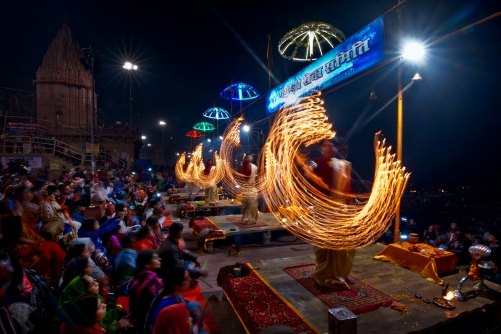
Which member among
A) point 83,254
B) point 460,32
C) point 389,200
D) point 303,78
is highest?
point 303,78

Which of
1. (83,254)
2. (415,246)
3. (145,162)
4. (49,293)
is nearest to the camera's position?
(49,293)

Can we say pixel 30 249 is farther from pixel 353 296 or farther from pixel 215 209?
pixel 215 209

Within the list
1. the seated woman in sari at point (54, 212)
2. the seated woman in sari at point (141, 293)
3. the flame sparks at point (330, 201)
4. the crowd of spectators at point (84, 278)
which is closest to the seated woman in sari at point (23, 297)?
the crowd of spectators at point (84, 278)

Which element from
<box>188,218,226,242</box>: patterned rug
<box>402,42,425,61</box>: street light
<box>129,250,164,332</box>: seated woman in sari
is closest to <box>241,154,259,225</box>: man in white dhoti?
<box>188,218,226,242</box>: patterned rug

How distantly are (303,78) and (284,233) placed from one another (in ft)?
17.5

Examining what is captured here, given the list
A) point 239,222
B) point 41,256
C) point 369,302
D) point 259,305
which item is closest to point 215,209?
point 239,222

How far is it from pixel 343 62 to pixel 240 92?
5742mm

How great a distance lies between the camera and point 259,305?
14.5 ft

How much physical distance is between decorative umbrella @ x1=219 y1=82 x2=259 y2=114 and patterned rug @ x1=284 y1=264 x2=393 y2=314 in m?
9.32

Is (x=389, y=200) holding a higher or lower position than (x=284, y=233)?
higher

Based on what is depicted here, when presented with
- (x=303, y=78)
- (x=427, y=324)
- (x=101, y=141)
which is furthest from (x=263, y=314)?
(x=101, y=141)

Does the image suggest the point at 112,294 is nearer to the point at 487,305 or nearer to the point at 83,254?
the point at 83,254

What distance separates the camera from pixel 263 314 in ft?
13.7

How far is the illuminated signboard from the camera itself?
6.70 m
